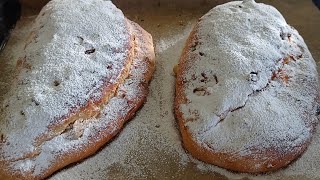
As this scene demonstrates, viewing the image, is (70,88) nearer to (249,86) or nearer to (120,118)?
(120,118)

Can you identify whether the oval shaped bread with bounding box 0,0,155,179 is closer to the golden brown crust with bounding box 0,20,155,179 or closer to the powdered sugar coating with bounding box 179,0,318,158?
the golden brown crust with bounding box 0,20,155,179

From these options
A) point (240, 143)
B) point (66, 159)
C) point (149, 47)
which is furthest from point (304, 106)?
point (66, 159)

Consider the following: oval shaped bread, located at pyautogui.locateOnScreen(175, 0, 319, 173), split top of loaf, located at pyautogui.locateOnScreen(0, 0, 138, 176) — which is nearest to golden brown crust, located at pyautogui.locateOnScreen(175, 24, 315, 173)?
oval shaped bread, located at pyautogui.locateOnScreen(175, 0, 319, 173)

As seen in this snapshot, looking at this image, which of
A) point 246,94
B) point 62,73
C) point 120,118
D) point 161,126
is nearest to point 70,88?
point 62,73

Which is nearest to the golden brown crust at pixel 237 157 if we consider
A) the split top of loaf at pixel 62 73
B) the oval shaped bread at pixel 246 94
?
the oval shaped bread at pixel 246 94

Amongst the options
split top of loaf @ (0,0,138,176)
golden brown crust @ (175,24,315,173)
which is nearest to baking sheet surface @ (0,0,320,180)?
golden brown crust @ (175,24,315,173)

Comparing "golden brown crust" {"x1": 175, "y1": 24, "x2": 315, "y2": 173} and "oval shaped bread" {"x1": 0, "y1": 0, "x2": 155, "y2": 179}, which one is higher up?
"oval shaped bread" {"x1": 0, "y1": 0, "x2": 155, "y2": 179}
